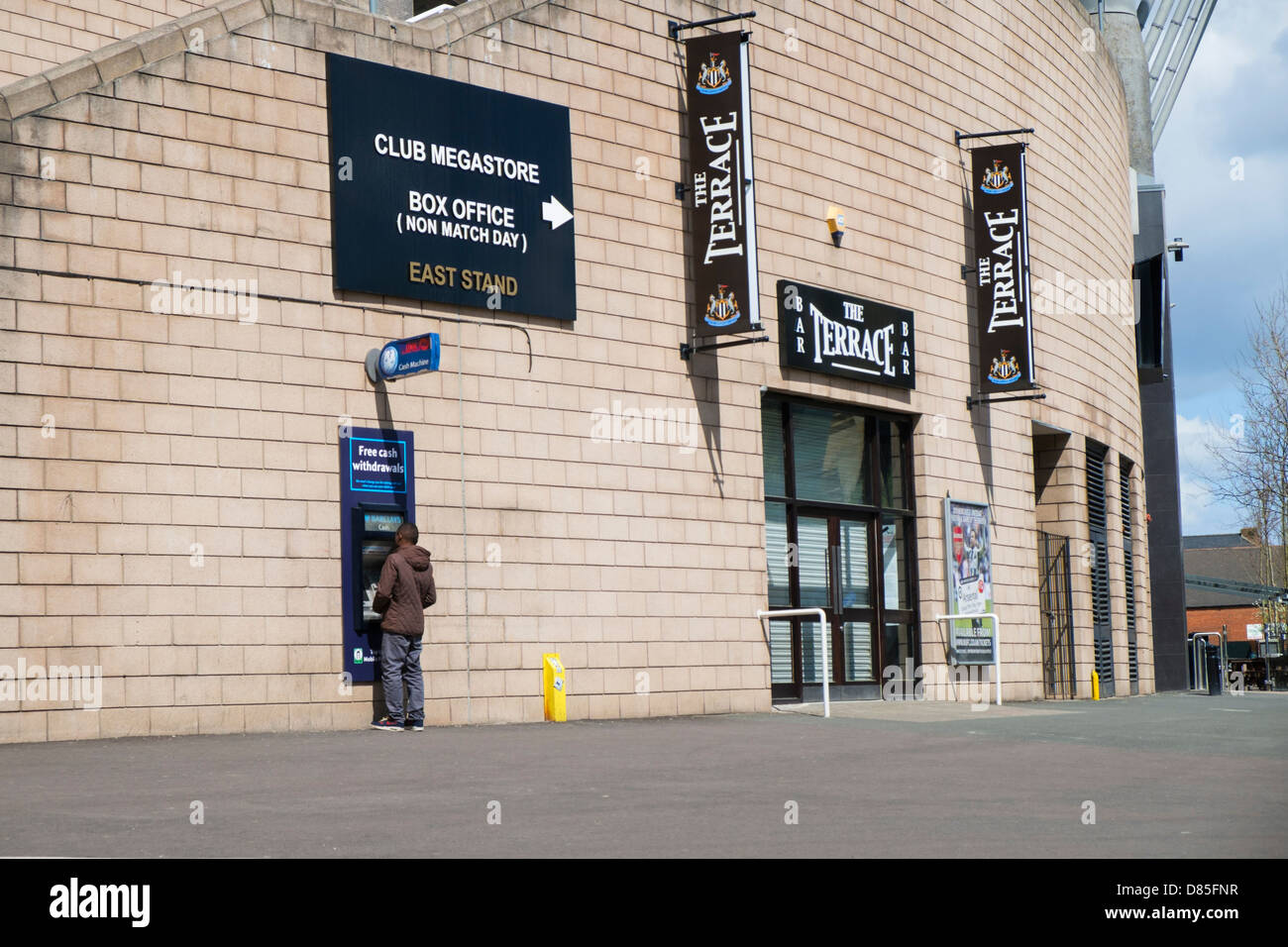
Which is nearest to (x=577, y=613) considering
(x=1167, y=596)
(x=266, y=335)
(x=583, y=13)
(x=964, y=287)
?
(x=266, y=335)

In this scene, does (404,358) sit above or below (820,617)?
above

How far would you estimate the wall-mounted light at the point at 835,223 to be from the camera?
18391 millimetres

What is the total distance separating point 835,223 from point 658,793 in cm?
1132

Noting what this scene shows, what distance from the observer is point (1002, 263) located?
21.0m

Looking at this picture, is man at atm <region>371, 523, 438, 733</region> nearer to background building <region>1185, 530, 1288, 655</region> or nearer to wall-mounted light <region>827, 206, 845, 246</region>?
wall-mounted light <region>827, 206, 845, 246</region>

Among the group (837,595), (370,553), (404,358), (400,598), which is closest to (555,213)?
(404,358)

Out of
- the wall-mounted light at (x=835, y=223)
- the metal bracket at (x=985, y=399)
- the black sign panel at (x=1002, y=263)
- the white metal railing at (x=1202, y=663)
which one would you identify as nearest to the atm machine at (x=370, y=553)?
the wall-mounted light at (x=835, y=223)

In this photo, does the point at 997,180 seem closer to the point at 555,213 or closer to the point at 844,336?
the point at 844,336

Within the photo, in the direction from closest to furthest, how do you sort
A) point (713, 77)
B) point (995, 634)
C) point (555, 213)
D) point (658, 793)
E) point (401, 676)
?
point (658, 793), point (401, 676), point (555, 213), point (713, 77), point (995, 634)

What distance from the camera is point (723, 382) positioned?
1678 centimetres

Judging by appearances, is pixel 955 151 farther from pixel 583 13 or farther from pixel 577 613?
pixel 577 613
